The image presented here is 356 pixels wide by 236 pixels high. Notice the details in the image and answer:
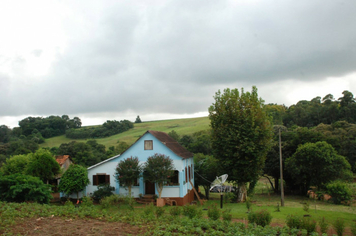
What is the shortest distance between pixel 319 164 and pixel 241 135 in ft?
30.6

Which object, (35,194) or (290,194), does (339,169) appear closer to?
(290,194)

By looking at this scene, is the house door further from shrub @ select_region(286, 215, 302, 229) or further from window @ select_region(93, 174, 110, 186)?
shrub @ select_region(286, 215, 302, 229)

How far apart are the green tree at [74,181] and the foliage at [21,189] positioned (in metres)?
4.42

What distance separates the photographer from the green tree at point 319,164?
26953 mm

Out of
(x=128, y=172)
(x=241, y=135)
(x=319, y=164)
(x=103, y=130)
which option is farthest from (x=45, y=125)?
(x=319, y=164)

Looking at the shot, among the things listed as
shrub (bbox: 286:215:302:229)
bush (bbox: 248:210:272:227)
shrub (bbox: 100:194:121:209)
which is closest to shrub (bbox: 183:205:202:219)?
bush (bbox: 248:210:272:227)

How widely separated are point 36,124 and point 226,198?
229 ft

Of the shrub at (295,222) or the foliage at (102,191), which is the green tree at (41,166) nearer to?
the foliage at (102,191)

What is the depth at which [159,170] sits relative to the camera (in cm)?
2134

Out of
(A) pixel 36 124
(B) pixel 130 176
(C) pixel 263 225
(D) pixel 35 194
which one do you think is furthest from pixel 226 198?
(A) pixel 36 124

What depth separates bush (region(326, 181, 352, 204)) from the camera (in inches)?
987

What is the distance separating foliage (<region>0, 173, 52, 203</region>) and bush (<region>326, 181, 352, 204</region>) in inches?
919

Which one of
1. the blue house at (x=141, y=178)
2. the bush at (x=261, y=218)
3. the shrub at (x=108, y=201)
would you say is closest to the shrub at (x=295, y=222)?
the bush at (x=261, y=218)

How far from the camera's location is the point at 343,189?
25297 millimetres
